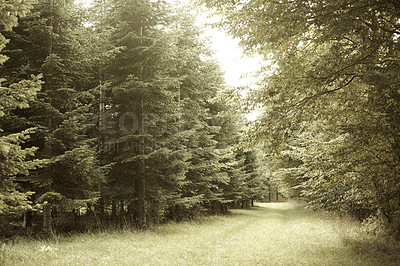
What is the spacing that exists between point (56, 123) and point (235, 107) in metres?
8.03

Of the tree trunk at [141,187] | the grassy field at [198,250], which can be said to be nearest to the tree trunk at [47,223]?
the grassy field at [198,250]

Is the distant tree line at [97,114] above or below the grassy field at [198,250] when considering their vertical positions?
above

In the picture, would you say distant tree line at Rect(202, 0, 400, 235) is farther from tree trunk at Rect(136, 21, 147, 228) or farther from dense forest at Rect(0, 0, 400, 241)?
tree trunk at Rect(136, 21, 147, 228)

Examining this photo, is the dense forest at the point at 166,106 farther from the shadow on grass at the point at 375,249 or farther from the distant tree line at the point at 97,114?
the shadow on grass at the point at 375,249

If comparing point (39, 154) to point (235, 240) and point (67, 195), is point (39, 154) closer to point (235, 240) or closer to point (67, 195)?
point (67, 195)

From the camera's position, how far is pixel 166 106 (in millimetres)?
14375

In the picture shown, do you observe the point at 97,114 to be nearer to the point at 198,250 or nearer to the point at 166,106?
the point at 166,106

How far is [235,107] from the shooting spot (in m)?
8.41

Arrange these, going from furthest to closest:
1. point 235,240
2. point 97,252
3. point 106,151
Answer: point 106,151 < point 235,240 < point 97,252

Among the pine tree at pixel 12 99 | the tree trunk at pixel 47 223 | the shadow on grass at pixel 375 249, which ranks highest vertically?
the pine tree at pixel 12 99

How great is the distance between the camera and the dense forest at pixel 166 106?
20.8 feet

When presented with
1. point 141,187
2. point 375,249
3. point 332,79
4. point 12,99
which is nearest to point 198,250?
point 141,187

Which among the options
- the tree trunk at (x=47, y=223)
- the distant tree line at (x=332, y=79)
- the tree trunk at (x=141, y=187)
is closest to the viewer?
the distant tree line at (x=332, y=79)

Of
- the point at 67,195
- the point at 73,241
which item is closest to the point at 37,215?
the point at 67,195
